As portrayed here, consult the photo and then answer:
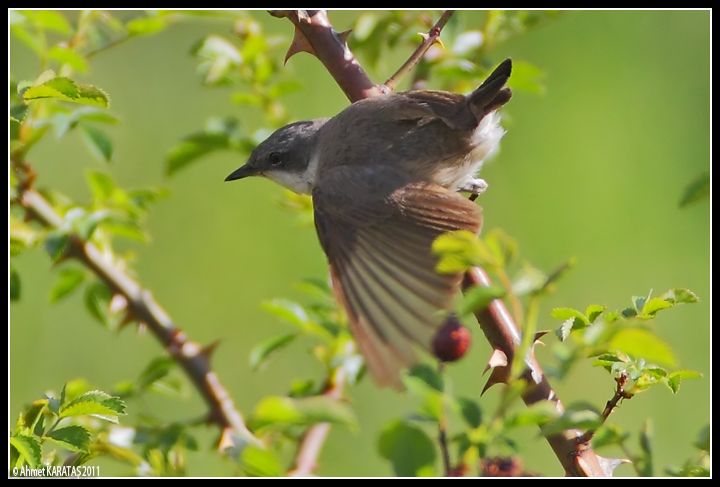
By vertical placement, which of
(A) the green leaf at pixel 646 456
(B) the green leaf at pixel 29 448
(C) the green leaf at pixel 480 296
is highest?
(B) the green leaf at pixel 29 448

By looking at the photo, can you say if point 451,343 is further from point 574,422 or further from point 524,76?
point 524,76

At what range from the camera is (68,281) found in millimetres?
3441

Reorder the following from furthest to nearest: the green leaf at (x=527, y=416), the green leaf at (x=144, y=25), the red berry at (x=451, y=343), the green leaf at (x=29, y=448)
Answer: the green leaf at (x=144, y=25) → the red berry at (x=451, y=343) → the green leaf at (x=29, y=448) → the green leaf at (x=527, y=416)

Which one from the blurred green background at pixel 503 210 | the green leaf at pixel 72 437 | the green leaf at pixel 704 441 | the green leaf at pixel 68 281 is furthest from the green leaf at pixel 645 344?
the blurred green background at pixel 503 210

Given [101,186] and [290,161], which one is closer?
[101,186]

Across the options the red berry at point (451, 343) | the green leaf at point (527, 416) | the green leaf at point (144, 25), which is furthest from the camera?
the green leaf at point (144, 25)

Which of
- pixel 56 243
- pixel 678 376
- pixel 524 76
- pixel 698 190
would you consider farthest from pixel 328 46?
pixel 678 376

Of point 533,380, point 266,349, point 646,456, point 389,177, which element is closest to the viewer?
point 533,380

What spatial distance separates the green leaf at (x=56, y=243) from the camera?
3.00 m

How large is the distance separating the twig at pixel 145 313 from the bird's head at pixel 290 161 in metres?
1.00

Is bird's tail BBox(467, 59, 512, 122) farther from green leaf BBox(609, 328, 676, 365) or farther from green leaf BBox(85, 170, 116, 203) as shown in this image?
green leaf BBox(609, 328, 676, 365)

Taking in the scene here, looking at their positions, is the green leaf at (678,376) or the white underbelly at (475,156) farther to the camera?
the white underbelly at (475,156)

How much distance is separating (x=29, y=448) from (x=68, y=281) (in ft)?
4.17

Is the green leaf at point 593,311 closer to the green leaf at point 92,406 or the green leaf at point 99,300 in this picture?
the green leaf at point 92,406
